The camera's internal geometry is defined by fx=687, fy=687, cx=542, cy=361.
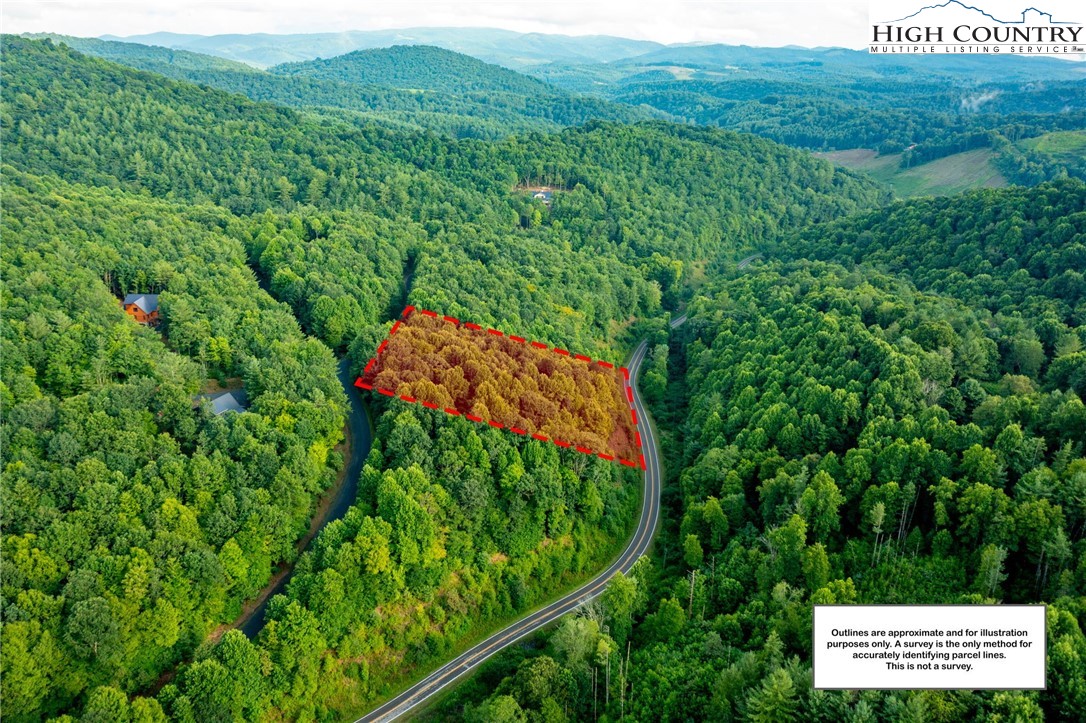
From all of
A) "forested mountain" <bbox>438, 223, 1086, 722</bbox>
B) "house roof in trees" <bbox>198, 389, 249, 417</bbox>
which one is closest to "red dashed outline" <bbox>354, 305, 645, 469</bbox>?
"forested mountain" <bbox>438, 223, 1086, 722</bbox>

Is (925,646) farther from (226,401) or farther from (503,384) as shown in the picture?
(226,401)

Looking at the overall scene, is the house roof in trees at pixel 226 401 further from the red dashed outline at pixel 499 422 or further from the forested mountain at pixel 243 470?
the red dashed outline at pixel 499 422

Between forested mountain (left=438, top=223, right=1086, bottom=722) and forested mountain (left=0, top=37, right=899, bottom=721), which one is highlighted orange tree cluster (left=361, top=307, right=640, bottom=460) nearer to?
forested mountain (left=0, top=37, right=899, bottom=721)

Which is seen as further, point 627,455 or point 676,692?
point 627,455

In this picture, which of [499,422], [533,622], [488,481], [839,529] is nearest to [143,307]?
[499,422]

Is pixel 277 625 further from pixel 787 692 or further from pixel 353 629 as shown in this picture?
pixel 787 692

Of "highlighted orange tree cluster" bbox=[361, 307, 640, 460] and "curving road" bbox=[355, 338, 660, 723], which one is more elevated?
"highlighted orange tree cluster" bbox=[361, 307, 640, 460]

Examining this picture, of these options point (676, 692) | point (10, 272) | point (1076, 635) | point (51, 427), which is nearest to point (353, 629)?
point (676, 692)

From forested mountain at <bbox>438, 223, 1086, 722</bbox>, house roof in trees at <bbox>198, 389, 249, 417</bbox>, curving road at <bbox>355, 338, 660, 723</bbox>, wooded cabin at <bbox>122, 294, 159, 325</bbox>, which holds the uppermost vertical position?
wooded cabin at <bbox>122, 294, 159, 325</bbox>
